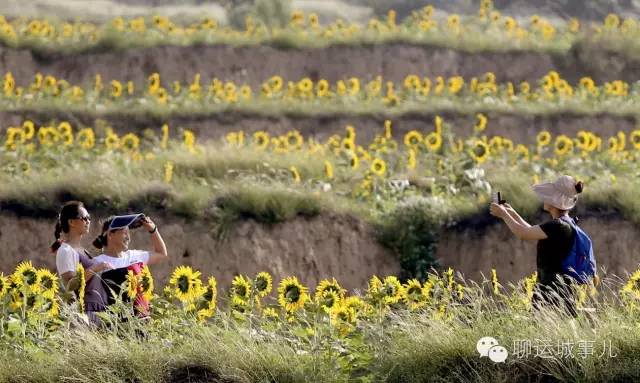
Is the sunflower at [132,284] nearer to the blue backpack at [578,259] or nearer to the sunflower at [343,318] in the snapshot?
the sunflower at [343,318]

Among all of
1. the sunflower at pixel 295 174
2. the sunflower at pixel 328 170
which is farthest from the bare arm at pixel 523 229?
the sunflower at pixel 328 170

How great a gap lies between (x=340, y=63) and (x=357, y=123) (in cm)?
332

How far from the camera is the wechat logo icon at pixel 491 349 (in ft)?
31.6

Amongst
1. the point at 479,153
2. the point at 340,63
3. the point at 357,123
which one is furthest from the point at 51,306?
the point at 340,63

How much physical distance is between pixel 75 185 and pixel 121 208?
0.66 metres

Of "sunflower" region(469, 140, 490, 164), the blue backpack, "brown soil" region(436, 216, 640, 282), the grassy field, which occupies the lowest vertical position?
the grassy field

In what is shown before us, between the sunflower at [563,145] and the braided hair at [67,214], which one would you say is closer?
the braided hair at [67,214]

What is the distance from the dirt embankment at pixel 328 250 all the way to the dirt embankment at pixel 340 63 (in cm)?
1017

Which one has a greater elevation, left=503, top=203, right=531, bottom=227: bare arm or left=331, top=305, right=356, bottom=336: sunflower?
left=503, top=203, right=531, bottom=227: bare arm

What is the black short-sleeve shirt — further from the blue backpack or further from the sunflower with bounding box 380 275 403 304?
the sunflower with bounding box 380 275 403 304

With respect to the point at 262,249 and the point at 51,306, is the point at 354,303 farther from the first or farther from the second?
the point at 262,249

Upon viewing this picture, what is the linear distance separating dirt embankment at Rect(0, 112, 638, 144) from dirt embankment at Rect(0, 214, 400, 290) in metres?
6.91

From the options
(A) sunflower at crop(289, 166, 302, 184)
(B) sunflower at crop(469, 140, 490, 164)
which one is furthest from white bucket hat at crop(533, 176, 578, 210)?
(B) sunflower at crop(469, 140, 490, 164)

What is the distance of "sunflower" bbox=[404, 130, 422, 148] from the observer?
19.7 meters
